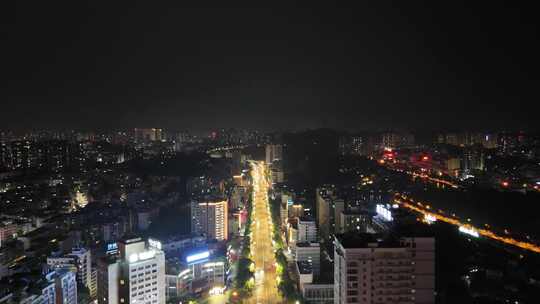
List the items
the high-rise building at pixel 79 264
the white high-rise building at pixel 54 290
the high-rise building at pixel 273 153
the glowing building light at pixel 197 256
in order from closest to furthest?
the white high-rise building at pixel 54 290 → the high-rise building at pixel 79 264 → the glowing building light at pixel 197 256 → the high-rise building at pixel 273 153

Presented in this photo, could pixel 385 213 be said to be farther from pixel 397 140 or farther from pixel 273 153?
pixel 397 140

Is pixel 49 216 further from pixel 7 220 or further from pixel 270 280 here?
pixel 270 280

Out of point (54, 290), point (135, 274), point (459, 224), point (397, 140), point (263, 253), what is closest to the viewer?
point (135, 274)

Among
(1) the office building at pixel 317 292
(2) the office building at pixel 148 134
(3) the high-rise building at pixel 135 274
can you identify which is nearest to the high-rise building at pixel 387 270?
(3) the high-rise building at pixel 135 274

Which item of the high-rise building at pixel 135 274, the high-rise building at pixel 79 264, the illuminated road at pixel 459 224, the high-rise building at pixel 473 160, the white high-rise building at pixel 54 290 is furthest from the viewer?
the high-rise building at pixel 473 160

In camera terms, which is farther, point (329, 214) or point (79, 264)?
point (329, 214)

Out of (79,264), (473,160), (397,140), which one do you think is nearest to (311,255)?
(79,264)

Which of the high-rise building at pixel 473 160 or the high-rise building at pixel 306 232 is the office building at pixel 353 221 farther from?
the high-rise building at pixel 473 160

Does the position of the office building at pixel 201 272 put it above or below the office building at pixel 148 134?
below
